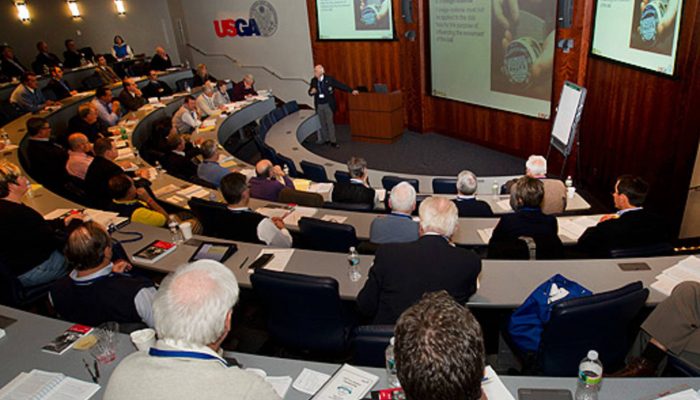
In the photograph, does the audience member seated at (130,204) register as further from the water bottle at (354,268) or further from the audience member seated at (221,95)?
the audience member seated at (221,95)

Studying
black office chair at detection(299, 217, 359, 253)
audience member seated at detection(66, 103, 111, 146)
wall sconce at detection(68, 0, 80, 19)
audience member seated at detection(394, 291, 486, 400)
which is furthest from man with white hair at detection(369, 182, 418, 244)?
wall sconce at detection(68, 0, 80, 19)

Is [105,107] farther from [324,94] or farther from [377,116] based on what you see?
[377,116]

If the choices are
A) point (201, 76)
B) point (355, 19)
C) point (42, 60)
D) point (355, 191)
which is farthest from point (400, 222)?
point (42, 60)

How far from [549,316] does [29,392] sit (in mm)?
2627

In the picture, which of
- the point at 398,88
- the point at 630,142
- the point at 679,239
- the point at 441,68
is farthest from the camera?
the point at 398,88

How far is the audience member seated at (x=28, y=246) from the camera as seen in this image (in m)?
3.94

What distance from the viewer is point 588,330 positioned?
269 centimetres

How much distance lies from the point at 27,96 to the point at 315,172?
241 inches

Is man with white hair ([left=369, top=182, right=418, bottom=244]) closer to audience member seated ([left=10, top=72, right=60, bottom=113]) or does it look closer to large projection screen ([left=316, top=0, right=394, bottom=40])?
large projection screen ([left=316, top=0, right=394, bottom=40])

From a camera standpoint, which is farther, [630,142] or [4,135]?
[4,135]

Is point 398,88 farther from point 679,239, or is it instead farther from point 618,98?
point 679,239

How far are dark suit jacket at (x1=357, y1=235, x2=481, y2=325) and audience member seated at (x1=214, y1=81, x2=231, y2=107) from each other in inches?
346

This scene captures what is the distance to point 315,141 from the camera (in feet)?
35.9

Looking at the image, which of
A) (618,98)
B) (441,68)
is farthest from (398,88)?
(618,98)
